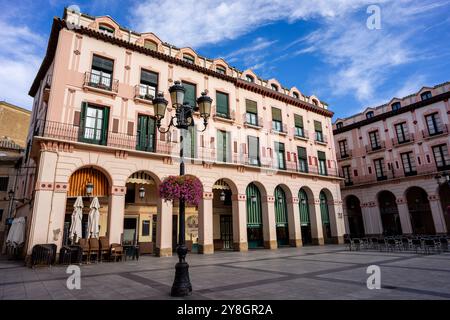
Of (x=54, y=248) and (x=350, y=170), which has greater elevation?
(x=350, y=170)

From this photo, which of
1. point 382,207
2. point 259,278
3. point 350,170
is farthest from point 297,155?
point 259,278

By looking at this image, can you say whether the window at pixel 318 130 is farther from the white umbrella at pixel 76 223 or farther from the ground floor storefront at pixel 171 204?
the white umbrella at pixel 76 223

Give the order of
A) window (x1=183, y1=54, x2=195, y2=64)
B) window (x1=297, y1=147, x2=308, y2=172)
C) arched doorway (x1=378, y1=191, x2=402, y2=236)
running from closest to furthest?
1. window (x1=183, y1=54, x2=195, y2=64)
2. window (x1=297, y1=147, x2=308, y2=172)
3. arched doorway (x1=378, y1=191, x2=402, y2=236)

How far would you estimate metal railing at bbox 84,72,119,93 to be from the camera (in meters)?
14.4

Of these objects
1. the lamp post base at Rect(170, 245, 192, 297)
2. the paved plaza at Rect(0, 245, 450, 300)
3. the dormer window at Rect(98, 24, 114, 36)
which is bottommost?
the paved plaza at Rect(0, 245, 450, 300)

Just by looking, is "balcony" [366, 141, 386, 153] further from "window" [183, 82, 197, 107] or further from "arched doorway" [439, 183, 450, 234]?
"window" [183, 82, 197, 107]

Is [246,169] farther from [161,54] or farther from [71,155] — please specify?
[71,155]

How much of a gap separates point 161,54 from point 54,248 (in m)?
12.3

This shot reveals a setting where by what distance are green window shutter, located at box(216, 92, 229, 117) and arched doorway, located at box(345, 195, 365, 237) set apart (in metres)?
19.9

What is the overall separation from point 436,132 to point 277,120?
1557 centimetres

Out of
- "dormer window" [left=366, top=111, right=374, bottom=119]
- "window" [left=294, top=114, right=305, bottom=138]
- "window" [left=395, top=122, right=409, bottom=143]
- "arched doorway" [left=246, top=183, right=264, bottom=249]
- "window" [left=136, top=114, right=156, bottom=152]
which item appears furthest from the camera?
"dormer window" [left=366, top=111, right=374, bottom=119]

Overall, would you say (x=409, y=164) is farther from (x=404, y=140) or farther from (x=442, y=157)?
(x=442, y=157)

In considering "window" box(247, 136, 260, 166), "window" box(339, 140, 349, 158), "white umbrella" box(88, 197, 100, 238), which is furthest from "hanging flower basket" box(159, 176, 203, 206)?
"window" box(339, 140, 349, 158)

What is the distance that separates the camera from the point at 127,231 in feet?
59.7
